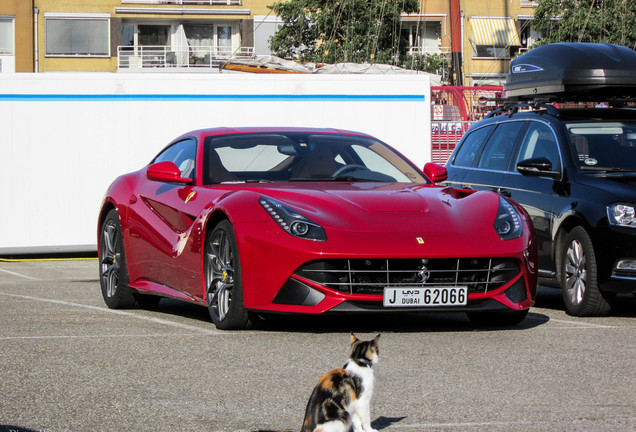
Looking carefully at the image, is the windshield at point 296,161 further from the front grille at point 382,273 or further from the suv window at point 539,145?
the suv window at point 539,145

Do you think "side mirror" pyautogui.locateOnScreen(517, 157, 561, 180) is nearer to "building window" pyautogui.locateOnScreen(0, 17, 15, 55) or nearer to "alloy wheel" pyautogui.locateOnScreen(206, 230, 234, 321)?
"alloy wheel" pyautogui.locateOnScreen(206, 230, 234, 321)

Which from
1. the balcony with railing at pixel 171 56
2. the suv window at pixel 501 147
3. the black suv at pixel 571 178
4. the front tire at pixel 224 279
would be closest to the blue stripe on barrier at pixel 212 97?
the black suv at pixel 571 178

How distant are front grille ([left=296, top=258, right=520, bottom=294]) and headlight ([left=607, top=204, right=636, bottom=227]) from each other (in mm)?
1740

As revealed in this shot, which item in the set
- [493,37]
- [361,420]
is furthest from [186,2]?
[361,420]

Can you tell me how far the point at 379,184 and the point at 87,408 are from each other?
3.63 metres

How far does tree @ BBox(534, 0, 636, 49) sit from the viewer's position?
32906 millimetres

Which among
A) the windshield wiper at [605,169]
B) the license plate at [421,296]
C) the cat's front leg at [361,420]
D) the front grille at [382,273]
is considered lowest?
the cat's front leg at [361,420]

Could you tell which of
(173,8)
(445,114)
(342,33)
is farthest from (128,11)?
(445,114)

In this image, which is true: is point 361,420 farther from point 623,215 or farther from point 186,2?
point 186,2

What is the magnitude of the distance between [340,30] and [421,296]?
115 feet

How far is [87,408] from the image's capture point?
197 inches

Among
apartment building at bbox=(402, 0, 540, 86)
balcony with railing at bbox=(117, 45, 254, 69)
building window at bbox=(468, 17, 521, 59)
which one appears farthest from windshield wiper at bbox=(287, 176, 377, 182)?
building window at bbox=(468, 17, 521, 59)

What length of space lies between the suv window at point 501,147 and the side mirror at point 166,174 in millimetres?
3329

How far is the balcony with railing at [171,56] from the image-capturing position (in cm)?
5106
